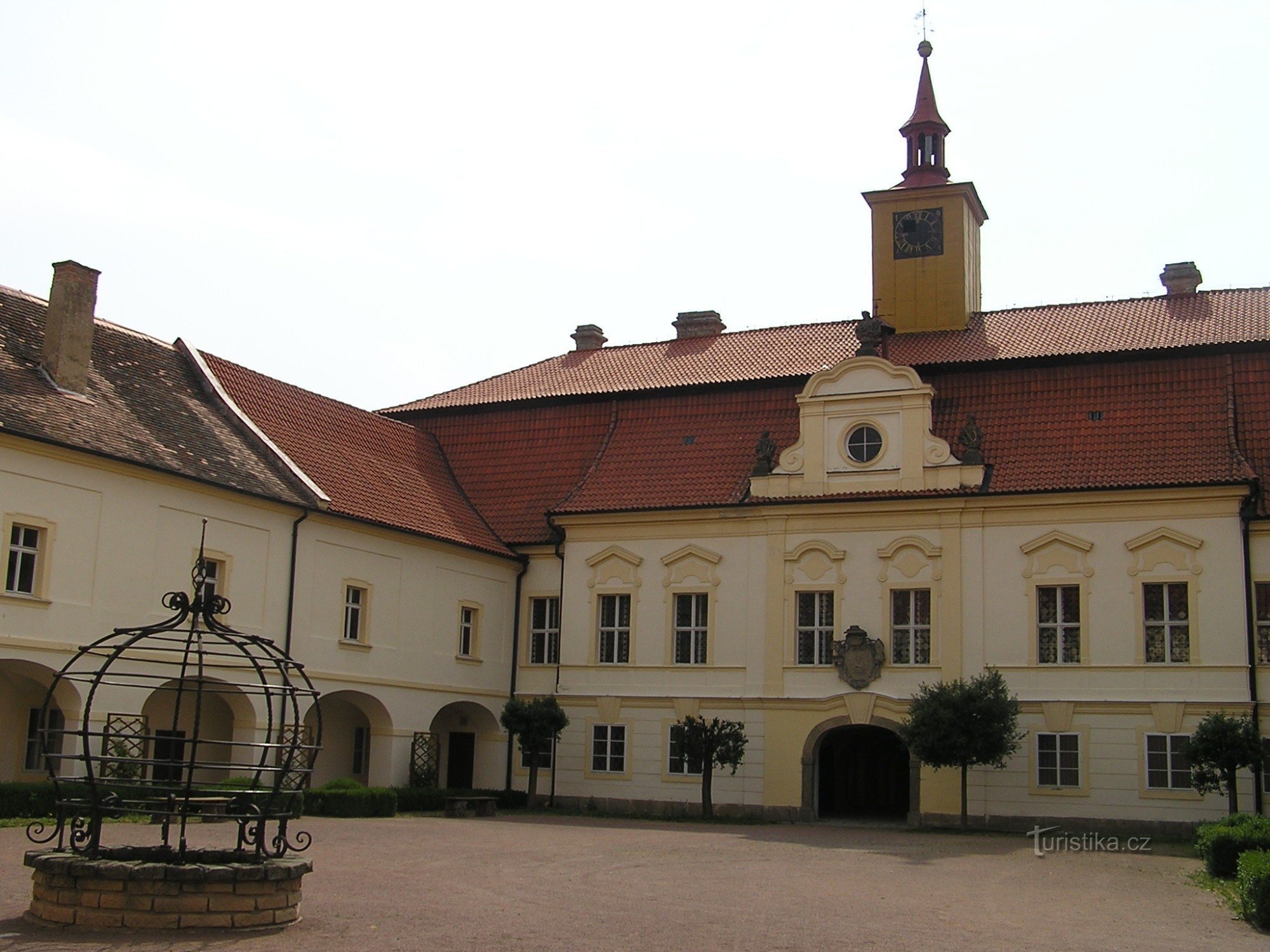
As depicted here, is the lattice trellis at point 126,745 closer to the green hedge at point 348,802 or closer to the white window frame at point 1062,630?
the green hedge at point 348,802

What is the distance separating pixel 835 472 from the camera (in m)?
32.8

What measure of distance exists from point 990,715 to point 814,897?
12889 millimetres

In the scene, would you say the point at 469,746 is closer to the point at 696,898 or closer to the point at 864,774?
the point at 864,774

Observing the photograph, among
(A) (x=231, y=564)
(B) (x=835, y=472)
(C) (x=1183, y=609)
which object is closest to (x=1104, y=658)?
(C) (x=1183, y=609)

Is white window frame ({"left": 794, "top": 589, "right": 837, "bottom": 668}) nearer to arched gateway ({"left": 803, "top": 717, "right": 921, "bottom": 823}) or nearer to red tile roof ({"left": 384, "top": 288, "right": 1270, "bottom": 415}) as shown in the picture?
arched gateway ({"left": 803, "top": 717, "right": 921, "bottom": 823})

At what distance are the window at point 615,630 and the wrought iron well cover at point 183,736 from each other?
22.8ft

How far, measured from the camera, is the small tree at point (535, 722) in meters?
32.5

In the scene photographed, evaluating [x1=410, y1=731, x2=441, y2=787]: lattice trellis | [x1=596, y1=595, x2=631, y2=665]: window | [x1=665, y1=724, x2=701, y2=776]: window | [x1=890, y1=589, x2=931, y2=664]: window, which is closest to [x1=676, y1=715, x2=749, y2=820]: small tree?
[x1=665, y1=724, x2=701, y2=776]: window

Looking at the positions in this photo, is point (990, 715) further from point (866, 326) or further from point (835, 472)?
point (866, 326)

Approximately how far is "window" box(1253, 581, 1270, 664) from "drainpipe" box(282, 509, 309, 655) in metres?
18.9

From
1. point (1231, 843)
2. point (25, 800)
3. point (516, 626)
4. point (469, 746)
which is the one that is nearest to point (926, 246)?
point (516, 626)

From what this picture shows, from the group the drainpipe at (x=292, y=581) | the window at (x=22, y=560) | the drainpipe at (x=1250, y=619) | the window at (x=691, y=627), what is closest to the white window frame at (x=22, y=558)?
the window at (x=22, y=560)

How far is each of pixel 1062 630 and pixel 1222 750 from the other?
4477mm

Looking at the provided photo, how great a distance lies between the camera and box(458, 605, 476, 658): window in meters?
34.3
